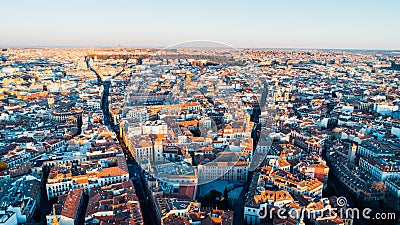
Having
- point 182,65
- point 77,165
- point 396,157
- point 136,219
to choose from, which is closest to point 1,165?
point 77,165

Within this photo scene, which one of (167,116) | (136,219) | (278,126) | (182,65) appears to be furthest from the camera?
(182,65)

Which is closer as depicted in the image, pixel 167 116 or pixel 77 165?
pixel 77 165

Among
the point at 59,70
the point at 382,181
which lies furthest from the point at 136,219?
the point at 59,70

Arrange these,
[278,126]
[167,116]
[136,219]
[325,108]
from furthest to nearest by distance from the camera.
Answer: [325,108]
[167,116]
[278,126]
[136,219]

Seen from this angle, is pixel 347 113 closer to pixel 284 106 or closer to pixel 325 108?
pixel 325 108

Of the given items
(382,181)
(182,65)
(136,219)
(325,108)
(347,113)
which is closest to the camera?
(136,219)

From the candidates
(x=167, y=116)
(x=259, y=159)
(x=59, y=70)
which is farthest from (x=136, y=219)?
(x=59, y=70)

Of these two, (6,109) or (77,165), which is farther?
(6,109)

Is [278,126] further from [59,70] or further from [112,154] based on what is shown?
[59,70]

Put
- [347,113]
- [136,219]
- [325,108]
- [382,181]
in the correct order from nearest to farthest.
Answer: [136,219] → [382,181] → [347,113] → [325,108]
